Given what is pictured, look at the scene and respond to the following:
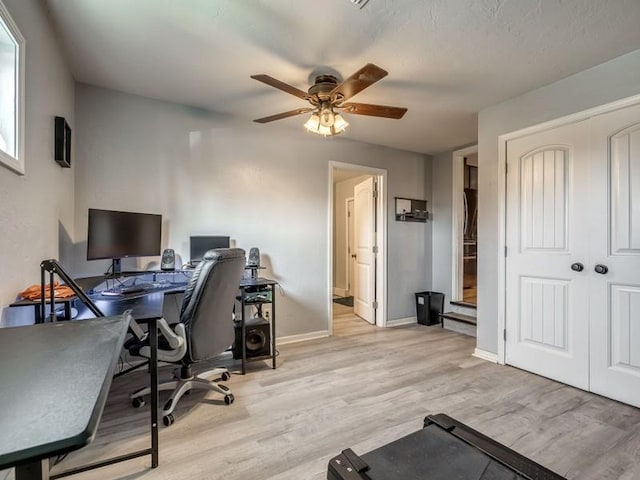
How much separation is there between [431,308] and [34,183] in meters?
4.46

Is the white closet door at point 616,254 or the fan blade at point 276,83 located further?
the white closet door at point 616,254

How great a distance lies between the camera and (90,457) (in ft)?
5.56

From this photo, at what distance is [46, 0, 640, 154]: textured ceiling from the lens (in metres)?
1.82

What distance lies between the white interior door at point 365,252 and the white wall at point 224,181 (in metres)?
0.28

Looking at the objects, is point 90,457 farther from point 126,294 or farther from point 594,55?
point 594,55

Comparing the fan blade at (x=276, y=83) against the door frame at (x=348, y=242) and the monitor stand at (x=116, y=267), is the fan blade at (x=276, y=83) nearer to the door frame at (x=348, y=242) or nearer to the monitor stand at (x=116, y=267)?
the monitor stand at (x=116, y=267)

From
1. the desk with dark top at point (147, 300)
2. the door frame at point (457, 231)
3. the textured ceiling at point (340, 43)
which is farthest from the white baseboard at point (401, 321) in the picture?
the textured ceiling at point (340, 43)

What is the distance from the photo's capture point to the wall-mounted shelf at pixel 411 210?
14.8 ft

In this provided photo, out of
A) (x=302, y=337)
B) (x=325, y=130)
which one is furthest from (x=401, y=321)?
(x=325, y=130)

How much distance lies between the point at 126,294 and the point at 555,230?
137 inches

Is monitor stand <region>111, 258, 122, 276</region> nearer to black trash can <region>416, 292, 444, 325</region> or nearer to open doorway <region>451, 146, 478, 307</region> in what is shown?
black trash can <region>416, 292, 444, 325</region>

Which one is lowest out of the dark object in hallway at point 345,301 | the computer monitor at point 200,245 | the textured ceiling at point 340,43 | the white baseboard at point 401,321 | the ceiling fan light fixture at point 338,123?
the dark object in hallway at point 345,301

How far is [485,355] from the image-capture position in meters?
3.15

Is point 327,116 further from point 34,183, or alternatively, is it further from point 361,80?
point 34,183
